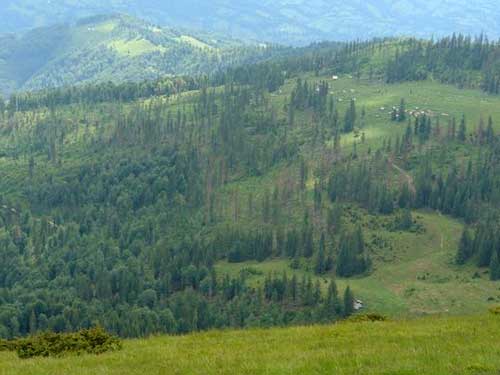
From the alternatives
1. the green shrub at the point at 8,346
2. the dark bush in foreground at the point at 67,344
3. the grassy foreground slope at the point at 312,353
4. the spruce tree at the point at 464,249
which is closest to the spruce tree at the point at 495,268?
the spruce tree at the point at 464,249

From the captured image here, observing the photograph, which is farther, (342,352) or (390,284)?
(390,284)

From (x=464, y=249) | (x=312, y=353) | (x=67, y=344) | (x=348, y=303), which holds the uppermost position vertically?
(x=312, y=353)

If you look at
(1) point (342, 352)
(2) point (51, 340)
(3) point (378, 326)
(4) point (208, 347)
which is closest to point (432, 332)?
(3) point (378, 326)

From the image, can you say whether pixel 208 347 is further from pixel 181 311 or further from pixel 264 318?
pixel 181 311

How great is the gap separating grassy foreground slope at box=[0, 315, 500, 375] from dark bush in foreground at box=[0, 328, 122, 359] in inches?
39.3

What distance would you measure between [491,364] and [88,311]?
156 metres

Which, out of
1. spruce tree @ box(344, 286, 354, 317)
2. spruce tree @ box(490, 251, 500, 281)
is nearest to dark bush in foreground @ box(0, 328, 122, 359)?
spruce tree @ box(344, 286, 354, 317)

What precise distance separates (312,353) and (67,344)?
15.0 m

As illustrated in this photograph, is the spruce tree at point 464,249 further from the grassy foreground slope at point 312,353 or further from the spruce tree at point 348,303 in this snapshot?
the grassy foreground slope at point 312,353

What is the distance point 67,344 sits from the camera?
1529 inches

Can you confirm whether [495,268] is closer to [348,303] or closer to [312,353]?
[348,303]

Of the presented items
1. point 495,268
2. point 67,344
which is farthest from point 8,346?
point 495,268

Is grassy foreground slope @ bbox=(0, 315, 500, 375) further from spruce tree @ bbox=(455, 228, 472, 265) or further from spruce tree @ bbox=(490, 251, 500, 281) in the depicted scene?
spruce tree @ bbox=(455, 228, 472, 265)

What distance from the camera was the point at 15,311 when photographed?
175 meters
